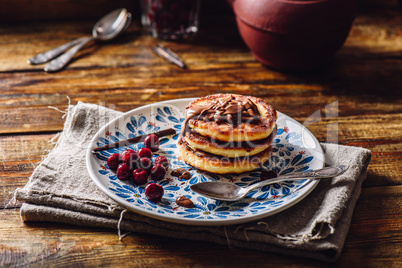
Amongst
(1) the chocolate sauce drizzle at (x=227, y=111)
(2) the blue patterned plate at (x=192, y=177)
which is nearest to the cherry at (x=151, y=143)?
(2) the blue patterned plate at (x=192, y=177)

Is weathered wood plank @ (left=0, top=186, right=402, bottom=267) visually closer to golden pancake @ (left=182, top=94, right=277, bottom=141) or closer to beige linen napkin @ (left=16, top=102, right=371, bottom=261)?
beige linen napkin @ (left=16, top=102, right=371, bottom=261)

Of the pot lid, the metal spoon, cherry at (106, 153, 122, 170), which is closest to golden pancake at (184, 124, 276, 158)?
the metal spoon

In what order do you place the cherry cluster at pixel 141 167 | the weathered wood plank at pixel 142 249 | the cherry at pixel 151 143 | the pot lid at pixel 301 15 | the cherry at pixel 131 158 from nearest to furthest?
the weathered wood plank at pixel 142 249, the cherry cluster at pixel 141 167, the cherry at pixel 131 158, the cherry at pixel 151 143, the pot lid at pixel 301 15

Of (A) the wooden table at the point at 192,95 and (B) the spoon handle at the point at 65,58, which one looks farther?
(B) the spoon handle at the point at 65,58

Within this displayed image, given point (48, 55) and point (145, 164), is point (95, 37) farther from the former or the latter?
point (145, 164)

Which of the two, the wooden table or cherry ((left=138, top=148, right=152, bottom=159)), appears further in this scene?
cherry ((left=138, top=148, right=152, bottom=159))

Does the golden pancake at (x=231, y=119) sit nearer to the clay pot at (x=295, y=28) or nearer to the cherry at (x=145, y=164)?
the cherry at (x=145, y=164)
